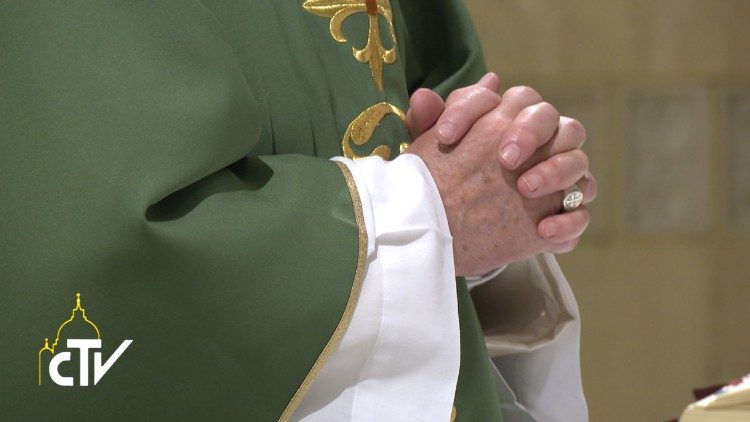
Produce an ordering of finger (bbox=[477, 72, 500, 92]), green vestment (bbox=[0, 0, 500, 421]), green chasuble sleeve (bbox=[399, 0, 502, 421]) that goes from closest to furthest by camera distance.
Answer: green vestment (bbox=[0, 0, 500, 421])
finger (bbox=[477, 72, 500, 92])
green chasuble sleeve (bbox=[399, 0, 502, 421])

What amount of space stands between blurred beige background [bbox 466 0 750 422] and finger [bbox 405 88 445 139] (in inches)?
89.1

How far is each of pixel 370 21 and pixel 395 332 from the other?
1.57 feet

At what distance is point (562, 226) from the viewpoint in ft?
4.36

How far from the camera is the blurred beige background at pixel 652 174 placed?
3652 mm

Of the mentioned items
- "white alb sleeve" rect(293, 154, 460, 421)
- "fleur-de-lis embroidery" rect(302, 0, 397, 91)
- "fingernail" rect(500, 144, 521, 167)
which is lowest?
"white alb sleeve" rect(293, 154, 460, 421)

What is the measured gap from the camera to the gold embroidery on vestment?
1.40 m

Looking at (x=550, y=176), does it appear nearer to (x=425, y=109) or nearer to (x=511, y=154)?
(x=511, y=154)

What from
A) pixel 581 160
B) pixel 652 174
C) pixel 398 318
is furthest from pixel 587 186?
pixel 652 174

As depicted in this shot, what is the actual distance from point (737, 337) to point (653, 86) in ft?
2.70

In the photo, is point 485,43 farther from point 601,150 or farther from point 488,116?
point 488,116

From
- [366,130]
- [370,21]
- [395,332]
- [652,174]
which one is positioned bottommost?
[652,174]

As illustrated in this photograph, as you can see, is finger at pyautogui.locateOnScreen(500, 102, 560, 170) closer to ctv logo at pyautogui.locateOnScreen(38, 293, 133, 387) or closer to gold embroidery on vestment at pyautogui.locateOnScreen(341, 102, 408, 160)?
gold embroidery on vestment at pyautogui.locateOnScreen(341, 102, 408, 160)

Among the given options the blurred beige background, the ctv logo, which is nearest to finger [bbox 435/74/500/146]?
the ctv logo

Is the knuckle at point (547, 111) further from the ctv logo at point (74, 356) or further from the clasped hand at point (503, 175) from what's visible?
the ctv logo at point (74, 356)
